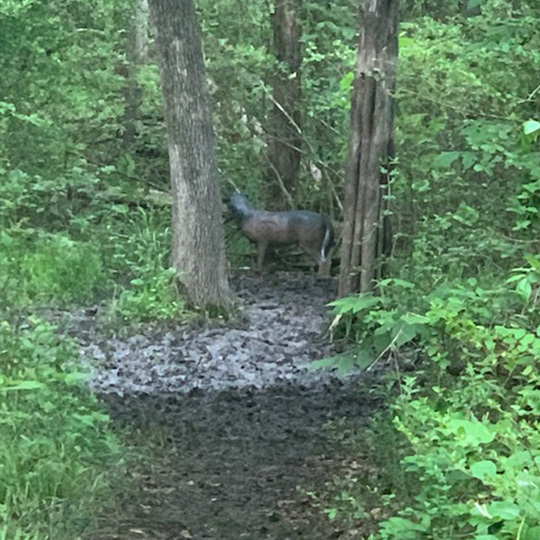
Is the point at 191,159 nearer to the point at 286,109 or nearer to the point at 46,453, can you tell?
the point at 286,109

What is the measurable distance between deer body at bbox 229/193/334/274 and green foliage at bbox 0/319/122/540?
615 cm

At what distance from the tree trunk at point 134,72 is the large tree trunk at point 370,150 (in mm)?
6207

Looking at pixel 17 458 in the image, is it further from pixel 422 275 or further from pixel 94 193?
pixel 94 193

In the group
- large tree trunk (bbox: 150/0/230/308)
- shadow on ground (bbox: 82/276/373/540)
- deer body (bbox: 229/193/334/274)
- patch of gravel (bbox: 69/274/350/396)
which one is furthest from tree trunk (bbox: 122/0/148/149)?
shadow on ground (bbox: 82/276/373/540)

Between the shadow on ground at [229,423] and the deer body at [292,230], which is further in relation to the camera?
the deer body at [292,230]

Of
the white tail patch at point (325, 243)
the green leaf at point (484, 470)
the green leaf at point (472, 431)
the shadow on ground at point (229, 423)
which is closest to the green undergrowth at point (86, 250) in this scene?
the shadow on ground at point (229, 423)

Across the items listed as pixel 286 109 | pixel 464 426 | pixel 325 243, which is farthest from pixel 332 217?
pixel 464 426

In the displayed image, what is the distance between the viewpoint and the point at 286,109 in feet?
40.2

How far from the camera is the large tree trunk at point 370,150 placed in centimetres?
743

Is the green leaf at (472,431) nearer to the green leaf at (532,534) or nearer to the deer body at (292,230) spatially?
the green leaf at (532,534)

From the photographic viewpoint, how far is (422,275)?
5969 mm

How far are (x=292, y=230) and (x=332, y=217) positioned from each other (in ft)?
3.35

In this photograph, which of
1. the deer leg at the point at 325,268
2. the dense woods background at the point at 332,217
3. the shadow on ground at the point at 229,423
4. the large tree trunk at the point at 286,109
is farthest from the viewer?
the large tree trunk at the point at 286,109

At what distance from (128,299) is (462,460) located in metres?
6.49
